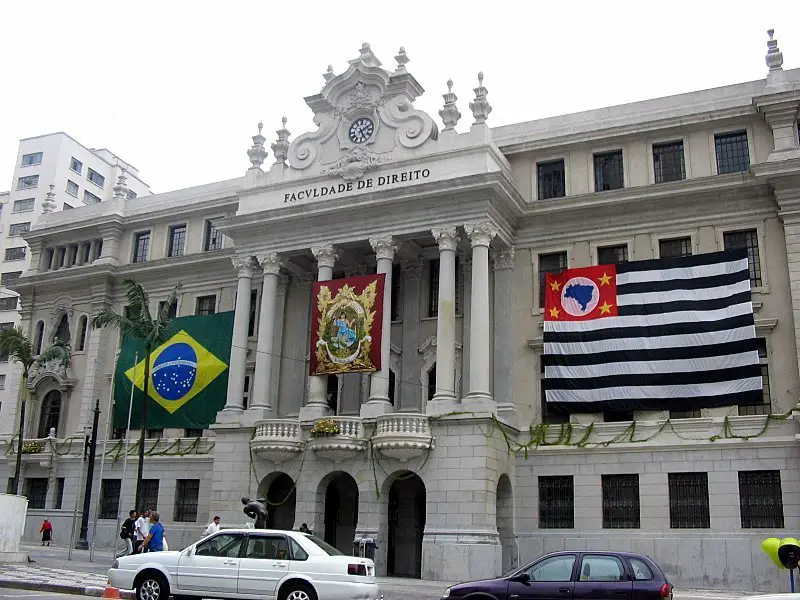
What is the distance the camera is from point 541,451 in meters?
34.4

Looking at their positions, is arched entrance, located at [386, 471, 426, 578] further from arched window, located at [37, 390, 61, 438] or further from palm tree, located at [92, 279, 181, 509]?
arched window, located at [37, 390, 61, 438]

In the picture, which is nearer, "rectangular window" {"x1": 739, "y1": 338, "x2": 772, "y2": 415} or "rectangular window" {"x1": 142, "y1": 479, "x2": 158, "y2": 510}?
"rectangular window" {"x1": 739, "y1": 338, "x2": 772, "y2": 415}

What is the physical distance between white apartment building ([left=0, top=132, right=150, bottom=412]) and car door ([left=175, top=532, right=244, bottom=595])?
71843 mm

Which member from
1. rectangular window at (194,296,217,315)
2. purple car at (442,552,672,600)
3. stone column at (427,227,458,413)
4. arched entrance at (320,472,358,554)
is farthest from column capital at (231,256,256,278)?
purple car at (442,552,672,600)

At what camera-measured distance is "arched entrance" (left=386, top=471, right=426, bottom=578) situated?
35.6 m

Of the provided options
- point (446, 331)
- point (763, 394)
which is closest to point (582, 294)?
point (446, 331)

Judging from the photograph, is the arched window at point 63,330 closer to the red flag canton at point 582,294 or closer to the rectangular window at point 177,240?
the rectangular window at point 177,240

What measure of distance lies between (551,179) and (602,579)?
24060 millimetres

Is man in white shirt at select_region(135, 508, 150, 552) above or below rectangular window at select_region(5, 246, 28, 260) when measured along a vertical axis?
below

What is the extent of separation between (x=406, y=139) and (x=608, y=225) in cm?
920

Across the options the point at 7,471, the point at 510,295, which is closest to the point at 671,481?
the point at 510,295

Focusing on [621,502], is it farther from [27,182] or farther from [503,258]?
[27,182]

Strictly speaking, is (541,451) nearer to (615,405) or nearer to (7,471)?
(615,405)

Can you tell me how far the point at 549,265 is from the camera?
1454 inches
